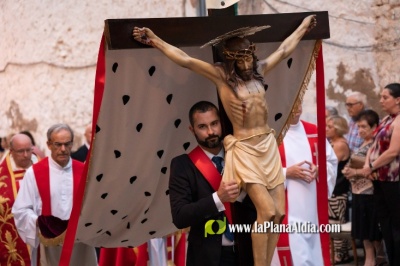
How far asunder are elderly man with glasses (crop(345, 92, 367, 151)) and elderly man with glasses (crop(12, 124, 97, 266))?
336 centimetres

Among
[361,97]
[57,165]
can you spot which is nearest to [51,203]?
[57,165]

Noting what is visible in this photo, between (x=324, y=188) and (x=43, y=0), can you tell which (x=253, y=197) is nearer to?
(x=324, y=188)

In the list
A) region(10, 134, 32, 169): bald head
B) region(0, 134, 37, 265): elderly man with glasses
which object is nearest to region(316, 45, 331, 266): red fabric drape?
region(0, 134, 37, 265): elderly man with glasses

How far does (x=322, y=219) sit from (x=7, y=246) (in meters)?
3.47

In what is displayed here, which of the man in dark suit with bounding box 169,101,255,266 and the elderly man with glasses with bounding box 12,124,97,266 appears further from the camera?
the elderly man with glasses with bounding box 12,124,97,266

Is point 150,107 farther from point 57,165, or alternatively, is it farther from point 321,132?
point 57,165

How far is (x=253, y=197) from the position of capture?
5852mm

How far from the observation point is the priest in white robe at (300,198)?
837 centimetres

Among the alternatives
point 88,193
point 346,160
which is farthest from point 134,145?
point 346,160

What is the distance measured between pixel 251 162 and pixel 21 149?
14.0 feet

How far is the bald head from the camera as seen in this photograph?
9.70 meters

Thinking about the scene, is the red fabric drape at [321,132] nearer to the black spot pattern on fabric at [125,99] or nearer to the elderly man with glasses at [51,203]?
the black spot pattern on fabric at [125,99]

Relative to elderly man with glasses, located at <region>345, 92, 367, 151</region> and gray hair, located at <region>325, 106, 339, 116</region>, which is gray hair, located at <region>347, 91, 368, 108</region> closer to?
elderly man with glasses, located at <region>345, 92, 367, 151</region>

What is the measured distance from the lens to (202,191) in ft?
19.7
